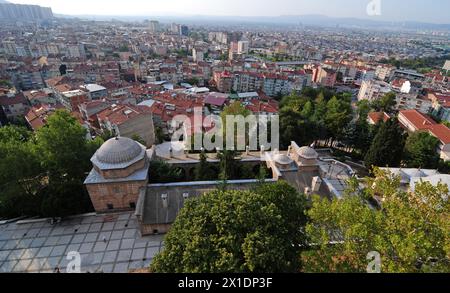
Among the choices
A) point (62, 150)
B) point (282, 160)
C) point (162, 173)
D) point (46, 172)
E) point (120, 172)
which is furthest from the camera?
point (282, 160)

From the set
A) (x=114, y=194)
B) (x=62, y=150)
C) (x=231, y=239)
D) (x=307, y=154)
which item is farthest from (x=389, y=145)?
(x=62, y=150)

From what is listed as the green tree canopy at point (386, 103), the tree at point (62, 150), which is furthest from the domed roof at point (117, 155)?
the green tree canopy at point (386, 103)

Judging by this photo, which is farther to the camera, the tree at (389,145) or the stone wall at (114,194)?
the tree at (389,145)

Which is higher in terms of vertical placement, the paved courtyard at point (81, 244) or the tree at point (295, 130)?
the tree at point (295, 130)

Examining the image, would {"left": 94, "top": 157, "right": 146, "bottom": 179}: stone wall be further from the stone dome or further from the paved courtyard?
the stone dome

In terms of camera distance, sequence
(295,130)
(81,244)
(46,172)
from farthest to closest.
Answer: (295,130) < (46,172) < (81,244)

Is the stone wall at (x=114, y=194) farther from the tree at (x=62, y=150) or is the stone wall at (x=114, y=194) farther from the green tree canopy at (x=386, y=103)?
the green tree canopy at (x=386, y=103)

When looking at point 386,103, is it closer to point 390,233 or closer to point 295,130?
point 295,130
